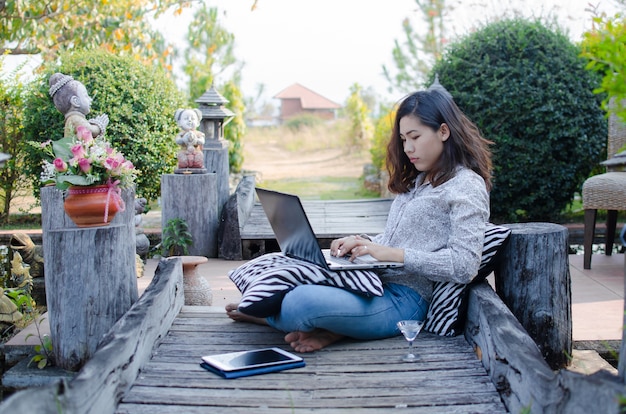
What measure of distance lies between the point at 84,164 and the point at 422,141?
5.83ft

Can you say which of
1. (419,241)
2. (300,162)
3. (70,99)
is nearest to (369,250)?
(419,241)

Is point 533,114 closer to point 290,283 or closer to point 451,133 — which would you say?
point 451,133

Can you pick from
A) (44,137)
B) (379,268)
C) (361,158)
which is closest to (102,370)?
(379,268)

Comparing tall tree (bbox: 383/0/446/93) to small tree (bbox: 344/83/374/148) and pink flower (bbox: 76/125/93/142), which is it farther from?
pink flower (bbox: 76/125/93/142)

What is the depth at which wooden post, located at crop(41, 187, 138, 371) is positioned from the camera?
12.2 feet

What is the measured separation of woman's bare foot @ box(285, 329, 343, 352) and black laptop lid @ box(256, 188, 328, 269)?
337 mm

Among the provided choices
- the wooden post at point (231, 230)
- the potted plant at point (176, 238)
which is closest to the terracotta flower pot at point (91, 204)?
the potted plant at point (176, 238)

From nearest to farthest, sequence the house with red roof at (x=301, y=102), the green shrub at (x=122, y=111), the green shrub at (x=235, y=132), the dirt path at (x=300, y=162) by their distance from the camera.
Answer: the green shrub at (x=122, y=111) < the green shrub at (x=235, y=132) < the dirt path at (x=300, y=162) < the house with red roof at (x=301, y=102)

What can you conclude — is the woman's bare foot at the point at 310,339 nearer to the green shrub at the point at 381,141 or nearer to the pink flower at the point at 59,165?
the pink flower at the point at 59,165

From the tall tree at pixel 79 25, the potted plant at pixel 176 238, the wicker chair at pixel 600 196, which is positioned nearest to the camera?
the wicker chair at pixel 600 196

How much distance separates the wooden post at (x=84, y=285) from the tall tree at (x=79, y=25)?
6.88 metres

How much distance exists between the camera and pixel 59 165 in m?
3.77

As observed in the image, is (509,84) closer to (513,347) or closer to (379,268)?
(379,268)

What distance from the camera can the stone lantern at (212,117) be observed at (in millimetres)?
7434
